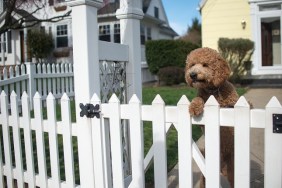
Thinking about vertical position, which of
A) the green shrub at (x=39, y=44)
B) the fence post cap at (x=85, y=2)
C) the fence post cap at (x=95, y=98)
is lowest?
the fence post cap at (x=95, y=98)

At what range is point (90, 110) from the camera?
2527 mm

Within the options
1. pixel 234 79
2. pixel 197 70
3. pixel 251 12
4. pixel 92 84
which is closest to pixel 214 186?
pixel 197 70

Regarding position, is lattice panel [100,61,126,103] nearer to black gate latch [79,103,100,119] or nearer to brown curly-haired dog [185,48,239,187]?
black gate latch [79,103,100,119]

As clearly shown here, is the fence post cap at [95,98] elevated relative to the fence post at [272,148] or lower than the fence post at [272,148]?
elevated

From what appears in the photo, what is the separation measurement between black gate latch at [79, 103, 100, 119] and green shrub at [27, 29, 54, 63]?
19.5 m

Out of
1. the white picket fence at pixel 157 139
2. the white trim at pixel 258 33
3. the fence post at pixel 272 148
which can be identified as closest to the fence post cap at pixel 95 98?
the white picket fence at pixel 157 139

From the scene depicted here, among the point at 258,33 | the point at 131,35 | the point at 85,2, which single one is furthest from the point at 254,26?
the point at 85,2

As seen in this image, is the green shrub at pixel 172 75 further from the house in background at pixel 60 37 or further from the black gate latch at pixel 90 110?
the black gate latch at pixel 90 110

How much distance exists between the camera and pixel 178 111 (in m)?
2.10

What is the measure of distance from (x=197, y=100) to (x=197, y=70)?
240 mm

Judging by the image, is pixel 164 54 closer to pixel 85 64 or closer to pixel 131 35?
pixel 131 35

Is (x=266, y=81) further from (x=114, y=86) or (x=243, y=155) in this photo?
(x=243, y=155)

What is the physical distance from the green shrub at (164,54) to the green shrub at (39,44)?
28.1 feet

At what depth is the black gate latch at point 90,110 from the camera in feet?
8.18
